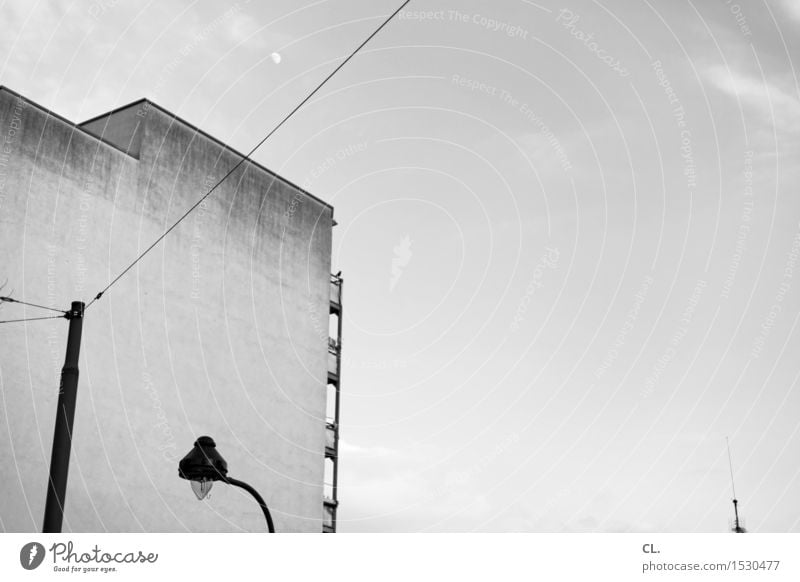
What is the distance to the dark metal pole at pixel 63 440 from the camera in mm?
11898

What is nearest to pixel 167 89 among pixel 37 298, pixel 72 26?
pixel 37 298

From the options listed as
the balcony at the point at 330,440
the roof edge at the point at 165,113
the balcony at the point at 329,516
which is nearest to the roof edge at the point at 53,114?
the roof edge at the point at 165,113

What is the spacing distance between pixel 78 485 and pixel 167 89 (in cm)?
1142

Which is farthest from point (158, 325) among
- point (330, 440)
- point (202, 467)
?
point (202, 467)

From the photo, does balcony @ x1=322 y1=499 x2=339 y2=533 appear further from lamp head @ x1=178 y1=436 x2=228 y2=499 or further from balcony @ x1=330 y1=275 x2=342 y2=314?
lamp head @ x1=178 y1=436 x2=228 y2=499

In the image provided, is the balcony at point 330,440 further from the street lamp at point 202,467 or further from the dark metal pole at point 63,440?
the street lamp at point 202,467

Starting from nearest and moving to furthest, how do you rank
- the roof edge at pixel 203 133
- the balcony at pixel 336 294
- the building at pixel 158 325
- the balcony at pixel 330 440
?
the building at pixel 158 325 → the roof edge at pixel 203 133 → the balcony at pixel 330 440 → the balcony at pixel 336 294

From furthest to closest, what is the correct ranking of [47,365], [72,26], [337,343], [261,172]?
[337,343], [261,172], [47,365], [72,26]

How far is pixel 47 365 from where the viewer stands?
72.6 feet

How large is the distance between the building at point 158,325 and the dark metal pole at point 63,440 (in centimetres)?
871

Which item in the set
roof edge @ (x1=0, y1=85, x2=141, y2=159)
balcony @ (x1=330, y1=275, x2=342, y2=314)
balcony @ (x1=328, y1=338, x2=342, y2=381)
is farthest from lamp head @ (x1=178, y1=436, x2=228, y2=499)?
balcony @ (x1=330, y1=275, x2=342, y2=314)

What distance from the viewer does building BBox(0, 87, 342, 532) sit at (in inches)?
866

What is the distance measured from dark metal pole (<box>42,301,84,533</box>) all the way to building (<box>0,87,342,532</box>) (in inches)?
343
